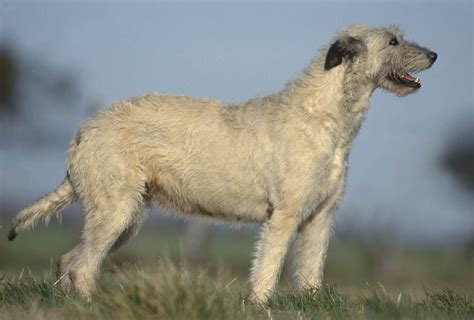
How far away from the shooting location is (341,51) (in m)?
8.73

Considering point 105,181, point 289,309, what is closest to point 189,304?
point 289,309

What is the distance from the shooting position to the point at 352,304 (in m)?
7.48

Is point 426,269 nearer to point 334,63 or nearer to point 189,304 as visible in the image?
point 334,63

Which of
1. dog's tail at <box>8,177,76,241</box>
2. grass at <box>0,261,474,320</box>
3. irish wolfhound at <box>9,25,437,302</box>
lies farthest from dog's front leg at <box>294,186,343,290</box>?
dog's tail at <box>8,177,76,241</box>

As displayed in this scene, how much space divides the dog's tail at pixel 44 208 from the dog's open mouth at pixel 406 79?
140 inches

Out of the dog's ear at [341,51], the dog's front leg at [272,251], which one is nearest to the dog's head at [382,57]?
the dog's ear at [341,51]

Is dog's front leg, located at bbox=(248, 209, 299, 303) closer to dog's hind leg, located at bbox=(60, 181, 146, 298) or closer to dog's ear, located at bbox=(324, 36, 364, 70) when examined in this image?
dog's hind leg, located at bbox=(60, 181, 146, 298)

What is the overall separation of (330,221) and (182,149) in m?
1.71

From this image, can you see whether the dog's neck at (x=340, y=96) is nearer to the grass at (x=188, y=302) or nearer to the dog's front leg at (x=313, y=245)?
the dog's front leg at (x=313, y=245)

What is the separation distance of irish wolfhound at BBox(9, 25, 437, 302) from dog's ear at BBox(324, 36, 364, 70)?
1 cm

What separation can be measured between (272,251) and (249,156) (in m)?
1.05

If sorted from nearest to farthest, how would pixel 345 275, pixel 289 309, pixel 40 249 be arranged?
pixel 289 309
pixel 345 275
pixel 40 249

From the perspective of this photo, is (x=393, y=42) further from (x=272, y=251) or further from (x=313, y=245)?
(x=272, y=251)

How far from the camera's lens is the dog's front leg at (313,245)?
891cm
